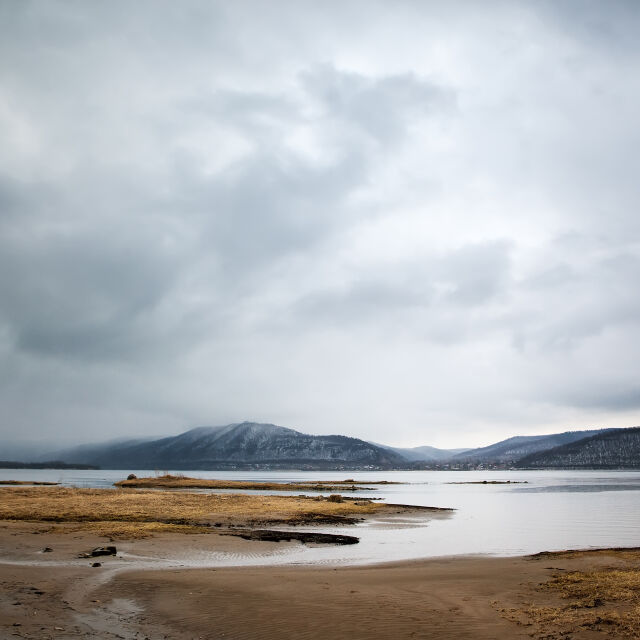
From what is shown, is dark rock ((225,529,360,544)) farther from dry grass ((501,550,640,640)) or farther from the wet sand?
dry grass ((501,550,640,640))

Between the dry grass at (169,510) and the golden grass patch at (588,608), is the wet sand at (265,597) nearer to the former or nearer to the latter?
the golden grass patch at (588,608)

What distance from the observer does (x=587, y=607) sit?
63.3ft

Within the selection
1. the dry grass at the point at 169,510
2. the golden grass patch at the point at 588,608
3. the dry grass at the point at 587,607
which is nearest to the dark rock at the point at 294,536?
the dry grass at the point at 169,510

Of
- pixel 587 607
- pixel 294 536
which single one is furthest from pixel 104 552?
pixel 587 607

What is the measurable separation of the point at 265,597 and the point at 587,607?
11632mm

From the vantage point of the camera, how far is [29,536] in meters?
37.5

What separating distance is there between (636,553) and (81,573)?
31.0m

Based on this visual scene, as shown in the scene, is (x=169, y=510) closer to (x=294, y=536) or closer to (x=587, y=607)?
(x=294, y=536)

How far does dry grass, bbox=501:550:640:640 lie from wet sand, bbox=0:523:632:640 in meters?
0.28

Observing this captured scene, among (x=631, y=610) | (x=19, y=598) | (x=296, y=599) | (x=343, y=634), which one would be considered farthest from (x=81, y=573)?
(x=631, y=610)

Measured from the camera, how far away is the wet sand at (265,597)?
54.7 ft

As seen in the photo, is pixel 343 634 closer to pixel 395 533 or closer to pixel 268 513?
pixel 395 533

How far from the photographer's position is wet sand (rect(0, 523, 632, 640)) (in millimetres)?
16688

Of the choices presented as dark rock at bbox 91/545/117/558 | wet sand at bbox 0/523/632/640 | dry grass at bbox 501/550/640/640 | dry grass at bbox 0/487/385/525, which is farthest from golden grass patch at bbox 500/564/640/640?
dry grass at bbox 0/487/385/525
